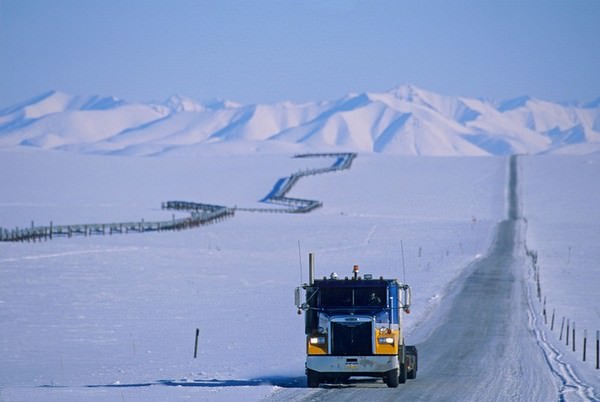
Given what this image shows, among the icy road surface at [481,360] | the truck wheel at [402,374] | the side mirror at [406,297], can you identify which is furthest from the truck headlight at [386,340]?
the icy road surface at [481,360]

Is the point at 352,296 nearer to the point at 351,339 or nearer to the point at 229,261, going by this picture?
the point at 351,339

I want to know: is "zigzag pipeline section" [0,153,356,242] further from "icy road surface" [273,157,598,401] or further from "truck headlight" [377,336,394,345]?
"truck headlight" [377,336,394,345]

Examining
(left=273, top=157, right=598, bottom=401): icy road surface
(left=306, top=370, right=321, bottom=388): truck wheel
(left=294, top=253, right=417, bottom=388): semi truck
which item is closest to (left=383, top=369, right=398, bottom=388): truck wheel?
(left=294, top=253, right=417, bottom=388): semi truck

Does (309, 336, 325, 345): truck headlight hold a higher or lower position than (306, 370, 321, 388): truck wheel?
higher

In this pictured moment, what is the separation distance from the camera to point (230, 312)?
135ft

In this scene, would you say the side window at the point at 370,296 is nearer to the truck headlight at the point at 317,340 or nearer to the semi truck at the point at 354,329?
the semi truck at the point at 354,329

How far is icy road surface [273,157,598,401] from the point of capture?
22844 millimetres

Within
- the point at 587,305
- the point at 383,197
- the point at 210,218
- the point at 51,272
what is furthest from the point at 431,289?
the point at 383,197

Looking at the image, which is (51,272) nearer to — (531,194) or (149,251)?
(149,251)

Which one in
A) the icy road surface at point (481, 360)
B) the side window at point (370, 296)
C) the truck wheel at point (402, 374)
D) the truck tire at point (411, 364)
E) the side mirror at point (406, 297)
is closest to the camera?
the icy road surface at point (481, 360)

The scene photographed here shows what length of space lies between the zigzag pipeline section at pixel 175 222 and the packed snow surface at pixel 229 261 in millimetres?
1705

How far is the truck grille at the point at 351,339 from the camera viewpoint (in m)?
23.4

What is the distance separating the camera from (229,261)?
6356cm

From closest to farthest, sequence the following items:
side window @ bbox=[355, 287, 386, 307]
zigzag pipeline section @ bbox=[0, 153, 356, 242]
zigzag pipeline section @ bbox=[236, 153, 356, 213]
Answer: side window @ bbox=[355, 287, 386, 307]
zigzag pipeline section @ bbox=[0, 153, 356, 242]
zigzag pipeline section @ bbox=[236, 153, 356, 213]
